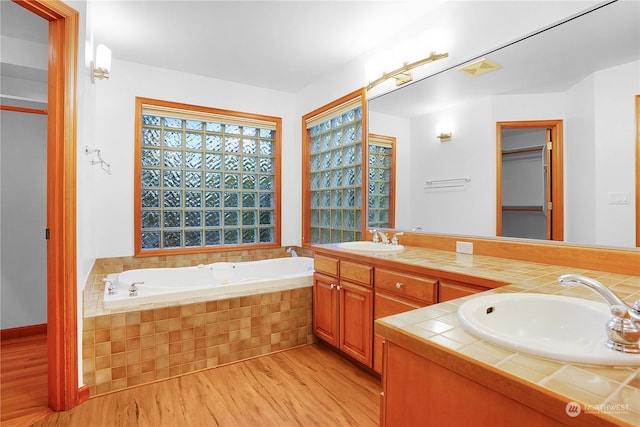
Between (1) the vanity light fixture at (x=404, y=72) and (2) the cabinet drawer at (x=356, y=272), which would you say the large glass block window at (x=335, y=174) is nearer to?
(1) the vanity light fixture at (x=404, y=72)

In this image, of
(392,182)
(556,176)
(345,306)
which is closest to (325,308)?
(345,306)

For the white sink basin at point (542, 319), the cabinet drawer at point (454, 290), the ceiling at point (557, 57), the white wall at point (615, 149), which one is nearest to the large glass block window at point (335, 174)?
the ceiling at point (557, 57)

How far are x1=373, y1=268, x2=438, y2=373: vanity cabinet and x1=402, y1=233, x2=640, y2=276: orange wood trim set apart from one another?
0.53 metres

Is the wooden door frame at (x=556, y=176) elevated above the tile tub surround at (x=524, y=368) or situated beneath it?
elevated above

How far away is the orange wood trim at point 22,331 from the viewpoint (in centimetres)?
277

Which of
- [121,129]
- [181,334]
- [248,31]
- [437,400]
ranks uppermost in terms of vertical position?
[248,31]

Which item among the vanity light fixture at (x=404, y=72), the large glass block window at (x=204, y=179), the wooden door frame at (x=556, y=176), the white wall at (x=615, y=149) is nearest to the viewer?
the white wall at (x=615, y=149)

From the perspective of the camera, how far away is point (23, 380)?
2137mm

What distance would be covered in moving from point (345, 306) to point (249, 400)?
2.76ft

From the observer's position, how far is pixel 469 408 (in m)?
0.68

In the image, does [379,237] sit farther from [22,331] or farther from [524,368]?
[22,331]

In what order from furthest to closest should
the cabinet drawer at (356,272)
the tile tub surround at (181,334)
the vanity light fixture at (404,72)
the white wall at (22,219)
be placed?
the white wall at (22,219), the vanity light fixture at (404,72), the cabinet drawer at (356,272), the tile tub surround at (181,334)

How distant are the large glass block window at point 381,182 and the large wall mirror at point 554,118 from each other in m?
0.21

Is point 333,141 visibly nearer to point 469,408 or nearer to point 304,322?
point 304,322
